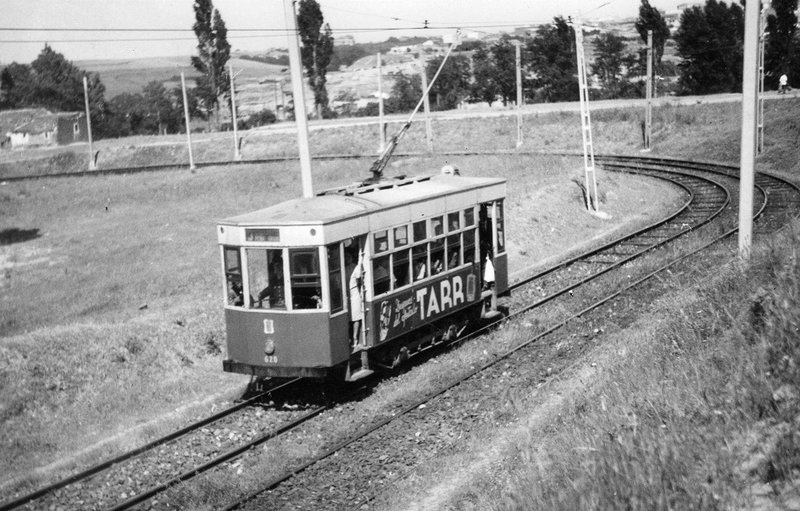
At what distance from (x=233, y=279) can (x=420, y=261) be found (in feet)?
10.9

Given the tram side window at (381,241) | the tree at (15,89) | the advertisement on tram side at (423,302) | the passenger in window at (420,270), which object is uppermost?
the tree at (15,89)

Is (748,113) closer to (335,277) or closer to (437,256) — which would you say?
(437,256)

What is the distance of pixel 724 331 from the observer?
10.8m

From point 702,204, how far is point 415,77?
254ft

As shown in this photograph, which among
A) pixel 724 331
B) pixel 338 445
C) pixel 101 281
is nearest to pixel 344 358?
pixel 338 445

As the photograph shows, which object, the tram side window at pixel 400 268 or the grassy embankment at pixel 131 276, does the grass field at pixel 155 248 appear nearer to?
the grassy embankment at pixel 131 276

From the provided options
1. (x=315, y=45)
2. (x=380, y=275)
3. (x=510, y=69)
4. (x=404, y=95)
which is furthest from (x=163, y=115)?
(x=380, y=275)

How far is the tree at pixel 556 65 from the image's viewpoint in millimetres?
80875

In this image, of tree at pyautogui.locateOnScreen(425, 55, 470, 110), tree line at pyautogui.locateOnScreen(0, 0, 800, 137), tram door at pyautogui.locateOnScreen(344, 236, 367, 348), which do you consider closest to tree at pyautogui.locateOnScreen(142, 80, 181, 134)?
tree line at pyautogui.locateOnScreen(0, 0, 800, 137)

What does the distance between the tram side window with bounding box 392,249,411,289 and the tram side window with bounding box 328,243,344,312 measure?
130cm

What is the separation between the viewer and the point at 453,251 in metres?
15.4

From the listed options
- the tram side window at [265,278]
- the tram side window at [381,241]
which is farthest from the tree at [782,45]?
the tram side window at [265,278]

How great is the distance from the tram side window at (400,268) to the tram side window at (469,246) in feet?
6.64

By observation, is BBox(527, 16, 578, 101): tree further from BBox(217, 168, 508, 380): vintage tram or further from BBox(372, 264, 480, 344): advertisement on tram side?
BBox(217, 168, 508, 380): vintage tram
